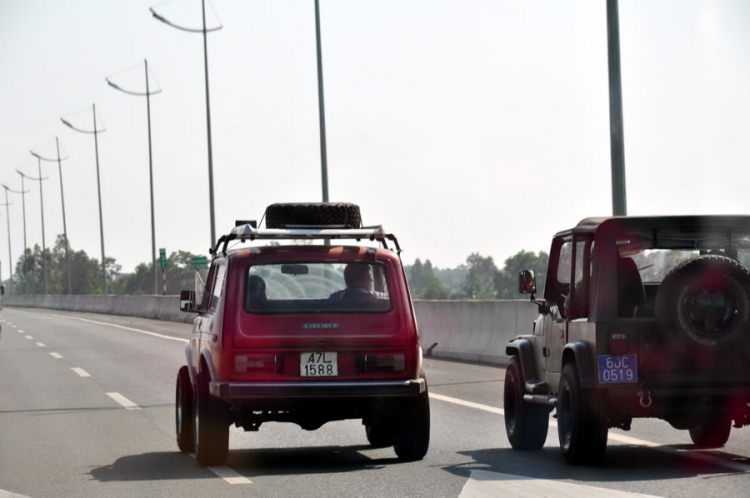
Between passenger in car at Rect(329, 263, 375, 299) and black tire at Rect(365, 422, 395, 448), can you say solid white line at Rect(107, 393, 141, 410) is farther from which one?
passenger in car at Rect(329, 263, 375, 299)

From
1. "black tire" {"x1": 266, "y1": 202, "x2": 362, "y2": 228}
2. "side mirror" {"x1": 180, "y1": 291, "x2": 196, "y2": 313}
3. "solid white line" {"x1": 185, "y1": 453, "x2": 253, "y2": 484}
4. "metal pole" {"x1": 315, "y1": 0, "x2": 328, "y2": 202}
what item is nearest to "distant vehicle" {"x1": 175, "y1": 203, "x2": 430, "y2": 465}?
"solid white line" {"x1": 185, "y1": 453, "x2": 253, "y2": 484}

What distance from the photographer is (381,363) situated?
33.0ft

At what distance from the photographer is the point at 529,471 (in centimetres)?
967

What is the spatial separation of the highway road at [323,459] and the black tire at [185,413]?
0.55 feet

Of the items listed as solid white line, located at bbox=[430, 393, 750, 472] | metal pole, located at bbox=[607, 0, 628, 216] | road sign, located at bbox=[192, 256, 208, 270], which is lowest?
solid white line, located at bbox=[430, 393, 750, 472]

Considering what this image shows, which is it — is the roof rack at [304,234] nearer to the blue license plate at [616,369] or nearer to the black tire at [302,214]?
the black tire at [302,214]

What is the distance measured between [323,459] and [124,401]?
6.07 metres

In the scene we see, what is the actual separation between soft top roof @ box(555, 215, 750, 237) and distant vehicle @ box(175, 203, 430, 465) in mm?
1585

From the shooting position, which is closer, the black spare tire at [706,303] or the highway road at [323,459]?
the highway road at [323,459]

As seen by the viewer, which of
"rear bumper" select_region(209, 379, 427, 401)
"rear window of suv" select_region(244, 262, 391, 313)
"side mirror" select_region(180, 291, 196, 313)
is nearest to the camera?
"rear bumper" select_region(209, 379, 427, 401)

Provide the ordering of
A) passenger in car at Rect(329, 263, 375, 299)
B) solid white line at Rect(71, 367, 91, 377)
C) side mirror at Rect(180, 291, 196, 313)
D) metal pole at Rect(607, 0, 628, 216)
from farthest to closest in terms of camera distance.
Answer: solid white line at Rect(71, 367, 91, 377), metal pole at Rect(607, 0, 628, 216), side mirror at Rect(180, 291, 196, 313), passenger in car at Rect(329, 263, 375, 299)

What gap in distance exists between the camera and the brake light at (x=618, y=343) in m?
9.47

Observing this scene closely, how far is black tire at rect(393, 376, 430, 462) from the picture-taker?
1034 centimetres

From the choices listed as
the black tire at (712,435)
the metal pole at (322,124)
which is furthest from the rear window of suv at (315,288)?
the metal pole at (322,124)
